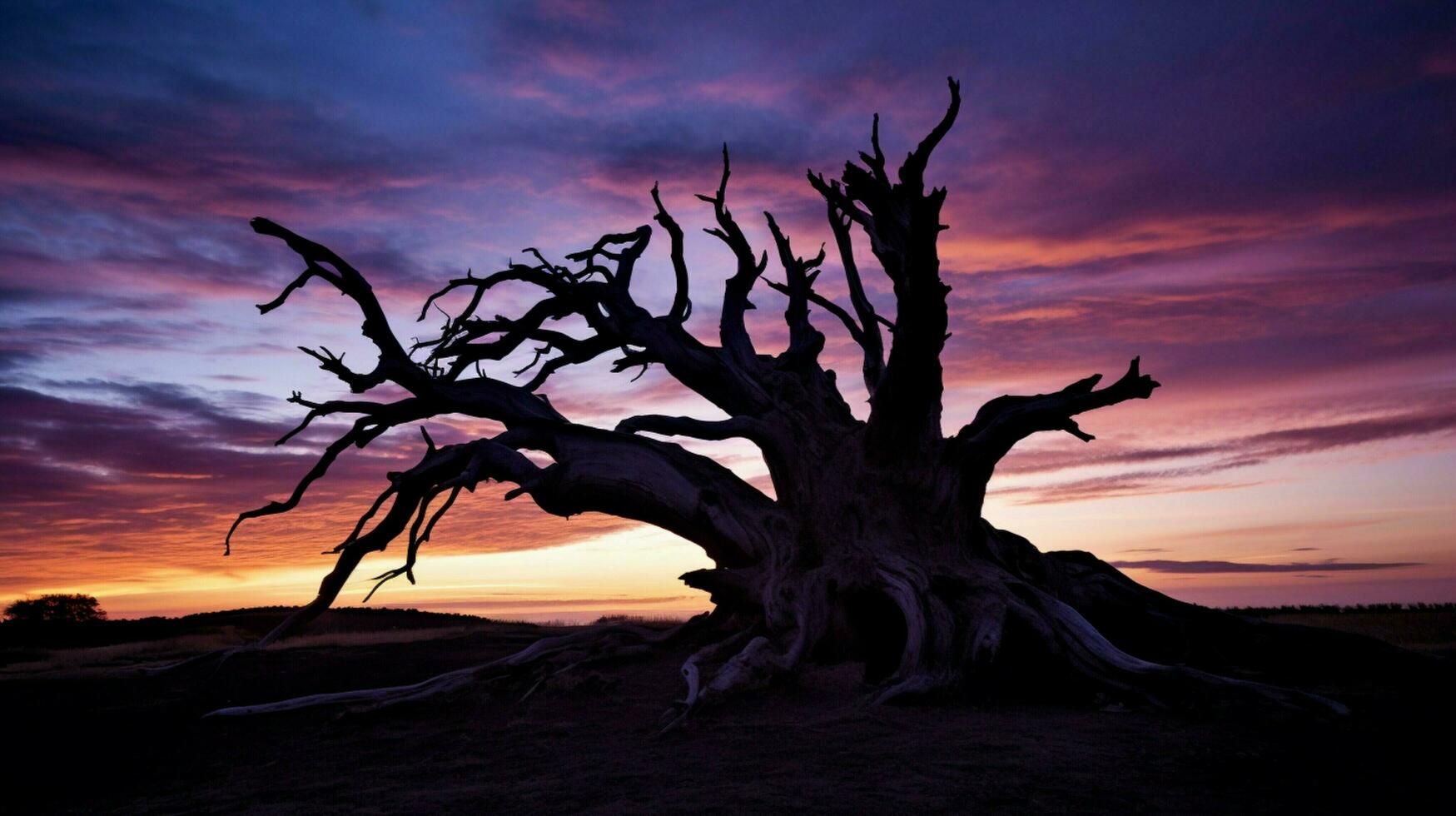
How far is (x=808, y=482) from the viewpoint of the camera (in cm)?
1291

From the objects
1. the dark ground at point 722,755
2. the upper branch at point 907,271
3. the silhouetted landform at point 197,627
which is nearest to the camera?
the dark ground at point 722,755

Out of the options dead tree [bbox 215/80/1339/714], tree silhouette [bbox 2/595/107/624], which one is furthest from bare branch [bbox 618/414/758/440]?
tree silhouette [bbox 2/595/107/624]

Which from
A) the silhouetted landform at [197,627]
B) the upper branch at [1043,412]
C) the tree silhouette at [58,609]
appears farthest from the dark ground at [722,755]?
the tree silhouette at [58,609]

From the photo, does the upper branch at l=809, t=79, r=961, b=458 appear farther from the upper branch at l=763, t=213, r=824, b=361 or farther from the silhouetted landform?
the silhouetted landform

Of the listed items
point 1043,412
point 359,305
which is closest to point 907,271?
point 1043,412

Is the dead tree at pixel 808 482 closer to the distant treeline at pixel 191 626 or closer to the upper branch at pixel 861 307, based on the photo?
the upper branch at pixel 861 307

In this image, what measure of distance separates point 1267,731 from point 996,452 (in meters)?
5.21

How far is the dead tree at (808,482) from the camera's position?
403 inches

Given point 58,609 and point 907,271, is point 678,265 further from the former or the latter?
point 58,609

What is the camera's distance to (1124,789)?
6125mm

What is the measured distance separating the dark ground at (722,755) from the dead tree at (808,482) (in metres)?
0.65

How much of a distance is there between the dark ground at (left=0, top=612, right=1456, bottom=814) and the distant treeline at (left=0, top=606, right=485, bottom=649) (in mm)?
13374

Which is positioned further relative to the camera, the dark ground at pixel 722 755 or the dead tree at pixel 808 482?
the dead tree at pixel 808 482

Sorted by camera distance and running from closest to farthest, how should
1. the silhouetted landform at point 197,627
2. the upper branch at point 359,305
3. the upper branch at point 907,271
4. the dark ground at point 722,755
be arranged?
1. the dark ground at point 722,755
2. the upper branch at point 907,271
3. the upper branch at point 359,305
4. the silhouetted landform at point 197,627
